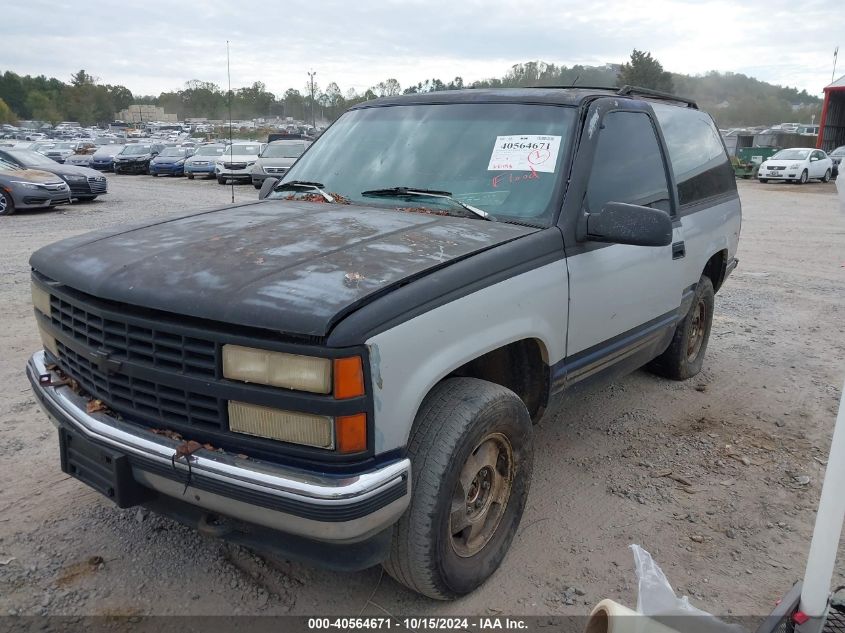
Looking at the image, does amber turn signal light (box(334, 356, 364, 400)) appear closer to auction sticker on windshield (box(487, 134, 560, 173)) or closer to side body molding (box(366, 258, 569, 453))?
side body molding (box(366, 258, 569, 453))

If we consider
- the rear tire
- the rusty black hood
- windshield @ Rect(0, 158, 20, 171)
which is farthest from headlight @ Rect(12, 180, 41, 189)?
the rusty black hood

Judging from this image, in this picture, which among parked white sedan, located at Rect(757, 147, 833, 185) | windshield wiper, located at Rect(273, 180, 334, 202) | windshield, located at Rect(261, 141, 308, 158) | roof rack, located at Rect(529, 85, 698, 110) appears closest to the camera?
windshield wiper, located at Rect(273, 180, 334, 202)

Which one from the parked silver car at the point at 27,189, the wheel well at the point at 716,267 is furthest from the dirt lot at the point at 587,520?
the parked silver car at the point at 27,189

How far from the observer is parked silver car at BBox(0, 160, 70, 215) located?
46.5ft

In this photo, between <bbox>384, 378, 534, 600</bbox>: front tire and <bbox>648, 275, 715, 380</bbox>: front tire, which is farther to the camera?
<bbox>648, 275, 715, 380</bbox>: front tire

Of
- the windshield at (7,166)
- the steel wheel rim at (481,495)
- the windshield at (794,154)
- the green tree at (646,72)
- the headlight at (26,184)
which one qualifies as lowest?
the steel wheel rim at (481,495)

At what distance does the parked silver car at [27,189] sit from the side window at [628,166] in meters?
14.1

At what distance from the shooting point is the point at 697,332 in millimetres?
5152

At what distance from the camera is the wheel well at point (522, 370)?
2.97 m

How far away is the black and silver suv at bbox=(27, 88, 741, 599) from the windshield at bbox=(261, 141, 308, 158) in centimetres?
1736

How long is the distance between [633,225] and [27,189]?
1477cm

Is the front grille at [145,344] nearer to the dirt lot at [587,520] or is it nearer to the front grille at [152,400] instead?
the front grille at [152,400]

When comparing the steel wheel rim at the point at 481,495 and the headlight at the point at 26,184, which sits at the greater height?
the headlight at the point at 26,184

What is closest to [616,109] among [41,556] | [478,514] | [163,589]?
[478,514]
